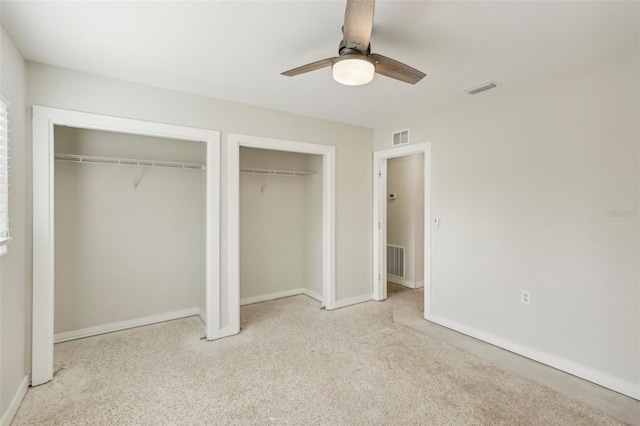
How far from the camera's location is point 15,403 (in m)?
2.05

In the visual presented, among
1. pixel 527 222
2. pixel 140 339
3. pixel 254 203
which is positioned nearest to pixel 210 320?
pixel 140 339

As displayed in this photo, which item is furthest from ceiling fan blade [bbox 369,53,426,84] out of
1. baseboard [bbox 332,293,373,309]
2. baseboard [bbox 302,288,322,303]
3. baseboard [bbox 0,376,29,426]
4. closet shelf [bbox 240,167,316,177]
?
baseboard [bbox 302,288,322,303]

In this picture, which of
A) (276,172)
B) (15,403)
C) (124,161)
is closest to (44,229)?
(124,161)

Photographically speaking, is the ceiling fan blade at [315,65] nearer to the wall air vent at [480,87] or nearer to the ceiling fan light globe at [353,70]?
the ceiling fan light globe at [353,70]

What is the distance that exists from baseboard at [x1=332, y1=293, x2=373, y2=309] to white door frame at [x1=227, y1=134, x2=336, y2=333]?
0.26ft

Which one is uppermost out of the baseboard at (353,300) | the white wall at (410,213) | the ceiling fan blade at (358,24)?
the ceiling fan blade at (358,24)

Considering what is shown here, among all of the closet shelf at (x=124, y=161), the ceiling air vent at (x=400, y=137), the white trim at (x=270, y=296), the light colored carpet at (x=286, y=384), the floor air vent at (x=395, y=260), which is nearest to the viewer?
the light colored carpet at (x=286, y=384)

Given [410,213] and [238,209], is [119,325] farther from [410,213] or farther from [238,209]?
[410,213]

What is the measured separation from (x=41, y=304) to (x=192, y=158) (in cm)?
206

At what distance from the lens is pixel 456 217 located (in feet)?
11.3

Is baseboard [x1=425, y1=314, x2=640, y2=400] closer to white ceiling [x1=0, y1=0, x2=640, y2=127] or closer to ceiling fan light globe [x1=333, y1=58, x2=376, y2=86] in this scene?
white ceiling [x1=0, y1=0, x2=640, y2=127]

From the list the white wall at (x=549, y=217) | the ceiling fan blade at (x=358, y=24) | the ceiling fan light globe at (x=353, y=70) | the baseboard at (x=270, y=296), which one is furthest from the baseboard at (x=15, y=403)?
the white wall at (x=549, y=217)

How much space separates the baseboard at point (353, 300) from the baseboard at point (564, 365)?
→ 50.1 inches

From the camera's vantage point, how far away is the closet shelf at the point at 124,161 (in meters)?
3.00
